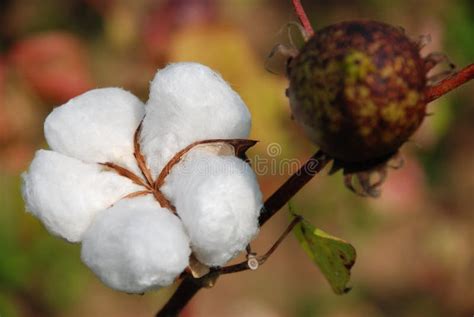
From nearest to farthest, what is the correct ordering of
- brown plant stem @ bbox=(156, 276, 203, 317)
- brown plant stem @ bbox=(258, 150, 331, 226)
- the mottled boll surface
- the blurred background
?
1. the mottled boll surface
2. brown plant stem @ bbox=(258, 150, 331, 226)
3. brown plant stem @ bbox=(156, 276, 203, 317)
4. the blurred background

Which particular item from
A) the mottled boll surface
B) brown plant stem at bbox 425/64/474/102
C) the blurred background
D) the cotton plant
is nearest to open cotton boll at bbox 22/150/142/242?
the cotton plant

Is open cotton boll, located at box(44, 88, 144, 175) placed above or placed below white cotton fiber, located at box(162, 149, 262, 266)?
above

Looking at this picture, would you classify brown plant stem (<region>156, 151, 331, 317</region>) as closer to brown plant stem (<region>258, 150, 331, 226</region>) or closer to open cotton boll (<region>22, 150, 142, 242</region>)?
brown plant stem (<region>258, 150, 331, 226</region>)

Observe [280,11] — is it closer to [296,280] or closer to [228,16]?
[228,16]

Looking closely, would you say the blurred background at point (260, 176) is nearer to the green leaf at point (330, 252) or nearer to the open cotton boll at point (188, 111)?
the green leaf at point (330, 252)

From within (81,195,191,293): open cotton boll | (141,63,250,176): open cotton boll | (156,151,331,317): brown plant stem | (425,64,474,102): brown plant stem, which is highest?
(141,63,250,176): open cotton boll

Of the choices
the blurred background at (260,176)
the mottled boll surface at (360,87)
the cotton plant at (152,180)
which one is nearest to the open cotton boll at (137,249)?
the cotton plant at (152,180)

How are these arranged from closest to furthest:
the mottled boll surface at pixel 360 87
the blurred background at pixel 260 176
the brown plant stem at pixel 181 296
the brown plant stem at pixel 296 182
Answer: the mottled boll surface at pixel 360 87
the brown plant stem at pixel 296 182
the brown plant stem at pixel 181 296
the blurred background at pixel 260 176
